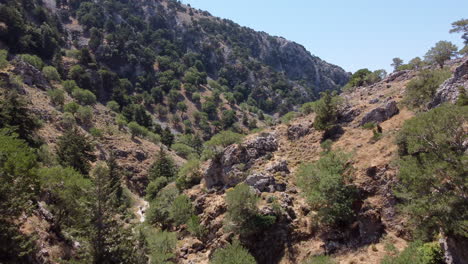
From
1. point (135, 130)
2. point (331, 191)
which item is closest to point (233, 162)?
point (331, 191)

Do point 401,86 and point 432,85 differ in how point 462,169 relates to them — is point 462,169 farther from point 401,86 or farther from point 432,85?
point 401,86

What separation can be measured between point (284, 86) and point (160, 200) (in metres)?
163

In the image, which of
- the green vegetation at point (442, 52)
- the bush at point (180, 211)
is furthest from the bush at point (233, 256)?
the green vegetation at point (442, 52)

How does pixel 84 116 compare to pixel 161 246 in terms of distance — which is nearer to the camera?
pixel 161 246

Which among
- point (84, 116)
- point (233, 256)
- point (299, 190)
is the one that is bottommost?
point (233, 256)

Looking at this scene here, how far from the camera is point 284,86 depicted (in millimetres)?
199250

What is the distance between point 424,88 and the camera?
40062mm

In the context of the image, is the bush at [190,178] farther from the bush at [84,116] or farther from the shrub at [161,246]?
the bush at [84,116]

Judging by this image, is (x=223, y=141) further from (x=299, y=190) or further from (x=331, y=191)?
(x=331, y=191)

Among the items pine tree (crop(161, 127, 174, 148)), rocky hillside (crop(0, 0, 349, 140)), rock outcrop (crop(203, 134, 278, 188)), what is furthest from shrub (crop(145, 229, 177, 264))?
rocky hillside (crop(0, 0, 349, 140))

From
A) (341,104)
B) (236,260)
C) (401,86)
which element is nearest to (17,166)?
(236,260)

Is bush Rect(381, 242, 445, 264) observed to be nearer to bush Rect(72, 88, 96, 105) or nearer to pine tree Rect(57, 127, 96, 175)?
pine tree Rect(57, 127, 96, 175)

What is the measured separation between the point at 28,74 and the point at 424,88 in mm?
91211

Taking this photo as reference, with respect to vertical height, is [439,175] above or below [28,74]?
below
